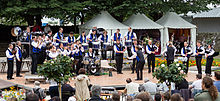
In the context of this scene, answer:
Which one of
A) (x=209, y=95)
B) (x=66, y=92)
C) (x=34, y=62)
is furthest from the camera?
(x=34, y=62)

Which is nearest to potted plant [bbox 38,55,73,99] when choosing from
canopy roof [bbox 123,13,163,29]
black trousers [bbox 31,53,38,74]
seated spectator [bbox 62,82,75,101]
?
seated spectator [bbox 62,82,75,101]

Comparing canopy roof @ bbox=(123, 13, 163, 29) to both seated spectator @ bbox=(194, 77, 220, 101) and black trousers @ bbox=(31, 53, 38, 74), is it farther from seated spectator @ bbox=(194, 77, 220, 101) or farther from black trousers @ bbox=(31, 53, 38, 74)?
seated spectator @ bbox=(194, 77, 220, 101)

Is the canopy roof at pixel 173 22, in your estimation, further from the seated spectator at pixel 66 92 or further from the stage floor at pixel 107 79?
the seated spectator at pixel 66 92

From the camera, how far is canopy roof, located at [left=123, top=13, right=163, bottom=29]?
27759 mm

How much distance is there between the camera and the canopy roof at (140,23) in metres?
27.8

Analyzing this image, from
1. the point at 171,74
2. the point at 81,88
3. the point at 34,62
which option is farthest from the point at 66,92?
the point at 34,62

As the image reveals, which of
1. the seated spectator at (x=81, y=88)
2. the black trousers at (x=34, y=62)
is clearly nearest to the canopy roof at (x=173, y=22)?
the black trousers at (x=34, y=62)

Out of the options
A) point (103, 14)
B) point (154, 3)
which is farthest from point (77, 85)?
point (154, 3)

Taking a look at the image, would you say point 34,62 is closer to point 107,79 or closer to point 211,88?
point 107,79

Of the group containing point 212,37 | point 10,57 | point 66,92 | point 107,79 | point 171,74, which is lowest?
point 107,79

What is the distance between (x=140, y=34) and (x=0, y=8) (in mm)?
10857

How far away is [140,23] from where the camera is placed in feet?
92.0

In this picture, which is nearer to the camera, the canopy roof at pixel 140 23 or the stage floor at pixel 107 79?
the stage floor at pixel 107 79

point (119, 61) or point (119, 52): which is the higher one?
point (119, 52)
